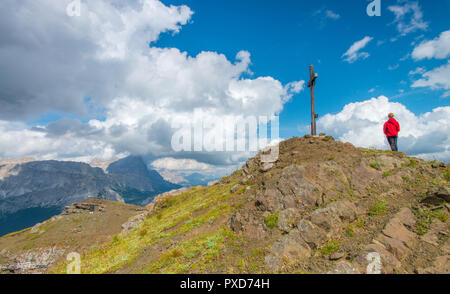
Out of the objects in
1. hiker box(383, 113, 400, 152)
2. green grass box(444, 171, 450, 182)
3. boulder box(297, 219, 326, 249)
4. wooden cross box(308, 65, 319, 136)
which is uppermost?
wooden cross box(308, 65, 319, 136)

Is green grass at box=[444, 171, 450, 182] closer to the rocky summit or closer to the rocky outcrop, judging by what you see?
the rocky summit

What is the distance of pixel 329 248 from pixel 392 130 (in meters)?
14.9

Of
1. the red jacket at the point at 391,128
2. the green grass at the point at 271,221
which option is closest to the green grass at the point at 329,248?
the green grass at the point at 271,221

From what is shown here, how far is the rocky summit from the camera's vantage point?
8.82 m

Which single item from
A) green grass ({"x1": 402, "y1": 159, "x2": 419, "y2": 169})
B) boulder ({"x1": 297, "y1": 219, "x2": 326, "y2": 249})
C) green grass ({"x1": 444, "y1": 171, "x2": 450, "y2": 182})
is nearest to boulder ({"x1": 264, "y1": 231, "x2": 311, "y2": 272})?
boulder ({"x1": 297, "y1": 219, "x2": 326, "y2": 249})

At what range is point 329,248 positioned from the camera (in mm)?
9531

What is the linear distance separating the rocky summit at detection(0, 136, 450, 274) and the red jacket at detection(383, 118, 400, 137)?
2.62 meters

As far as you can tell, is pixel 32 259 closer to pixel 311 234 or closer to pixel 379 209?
pixel 311 234

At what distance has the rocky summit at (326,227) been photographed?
29.0 ft

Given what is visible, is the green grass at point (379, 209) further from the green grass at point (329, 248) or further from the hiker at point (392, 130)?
the hiker at point (392, 130)

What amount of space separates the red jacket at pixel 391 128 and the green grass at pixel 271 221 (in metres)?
14.5

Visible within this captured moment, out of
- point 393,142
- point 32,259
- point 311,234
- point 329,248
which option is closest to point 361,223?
point 329,248

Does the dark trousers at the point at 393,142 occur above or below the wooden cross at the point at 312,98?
below
